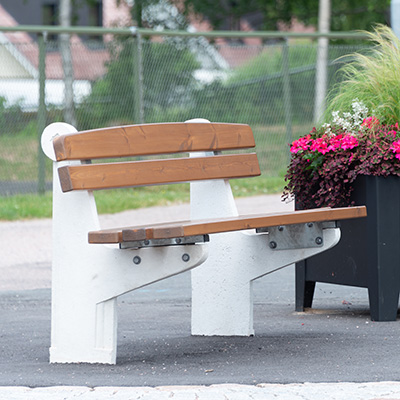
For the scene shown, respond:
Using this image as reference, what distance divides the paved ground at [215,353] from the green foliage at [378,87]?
1177 millimetres

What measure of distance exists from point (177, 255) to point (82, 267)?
1.37 feet

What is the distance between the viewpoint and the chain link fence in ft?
40.5

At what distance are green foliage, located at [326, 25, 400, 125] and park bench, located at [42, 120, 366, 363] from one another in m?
1.14

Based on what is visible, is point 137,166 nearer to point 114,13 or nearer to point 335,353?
point 335,353

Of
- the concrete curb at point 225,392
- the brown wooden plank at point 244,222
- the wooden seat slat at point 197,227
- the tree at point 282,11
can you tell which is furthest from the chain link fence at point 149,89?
the tree at point 282,11

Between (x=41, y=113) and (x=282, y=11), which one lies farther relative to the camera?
(x=282, y=11)

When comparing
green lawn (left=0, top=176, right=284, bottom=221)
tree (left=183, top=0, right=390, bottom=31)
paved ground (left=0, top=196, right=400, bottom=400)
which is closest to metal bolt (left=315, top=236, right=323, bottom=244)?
paved ground (left=0, top=196, right=400, bottom=400)

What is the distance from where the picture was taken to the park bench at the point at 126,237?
3979 millimetres

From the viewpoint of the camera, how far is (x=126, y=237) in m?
3.76

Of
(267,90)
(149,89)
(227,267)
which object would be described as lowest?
(227,267)

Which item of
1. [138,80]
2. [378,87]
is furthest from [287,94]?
[378,87]

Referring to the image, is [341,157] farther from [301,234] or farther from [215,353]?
[215,353]

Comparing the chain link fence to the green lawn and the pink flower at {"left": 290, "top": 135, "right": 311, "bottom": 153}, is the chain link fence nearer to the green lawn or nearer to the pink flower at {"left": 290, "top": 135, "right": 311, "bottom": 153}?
the green lawn

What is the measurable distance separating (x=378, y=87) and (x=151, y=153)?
176 cm
